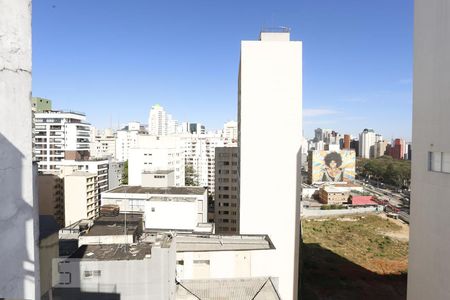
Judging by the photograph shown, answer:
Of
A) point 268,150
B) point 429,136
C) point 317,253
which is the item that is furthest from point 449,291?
point 317,253

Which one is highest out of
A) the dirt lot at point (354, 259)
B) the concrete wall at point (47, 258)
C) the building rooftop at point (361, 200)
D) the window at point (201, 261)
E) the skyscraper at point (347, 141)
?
the skyscraper at point (347, 141)

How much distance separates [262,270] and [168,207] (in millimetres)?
8662

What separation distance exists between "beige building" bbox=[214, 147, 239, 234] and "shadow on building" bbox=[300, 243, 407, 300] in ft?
29.1

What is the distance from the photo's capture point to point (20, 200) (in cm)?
247

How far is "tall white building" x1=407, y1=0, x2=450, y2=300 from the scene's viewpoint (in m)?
7.82

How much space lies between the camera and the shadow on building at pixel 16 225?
7.55 ft

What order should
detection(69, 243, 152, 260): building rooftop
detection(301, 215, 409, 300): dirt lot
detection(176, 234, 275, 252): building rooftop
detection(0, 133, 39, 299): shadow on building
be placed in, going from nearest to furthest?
detection(0, 133, 39, 299): shadow on building < detection(69, 243, 152, 260): building rooftop < detection(176, 234, 275, 252): building rooftop < detection(301, 215, 409, 300): dirt lot

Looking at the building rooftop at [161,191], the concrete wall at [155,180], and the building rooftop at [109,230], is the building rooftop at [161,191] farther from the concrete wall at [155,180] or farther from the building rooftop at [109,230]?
the building rooftop at [109,230]

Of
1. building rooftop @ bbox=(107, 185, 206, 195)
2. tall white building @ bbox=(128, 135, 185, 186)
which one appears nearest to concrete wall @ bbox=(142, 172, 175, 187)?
building rooftop @ bbox=(107, 185, 206, 195)

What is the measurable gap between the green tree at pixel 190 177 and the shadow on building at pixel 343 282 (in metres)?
27.2

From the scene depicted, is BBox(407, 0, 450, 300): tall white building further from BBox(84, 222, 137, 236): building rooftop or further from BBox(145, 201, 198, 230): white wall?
BBox(145, 201, 198, 230): white wall

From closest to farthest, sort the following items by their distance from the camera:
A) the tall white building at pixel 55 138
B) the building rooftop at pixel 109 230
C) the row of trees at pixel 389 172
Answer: the building rooftop at pixel 109 230
the tall white building at pixel 55 138
the row of trees at pixel 389 172

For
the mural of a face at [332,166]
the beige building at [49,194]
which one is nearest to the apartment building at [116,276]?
the beige building at [49,194]

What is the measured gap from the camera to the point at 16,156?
2.42 m
